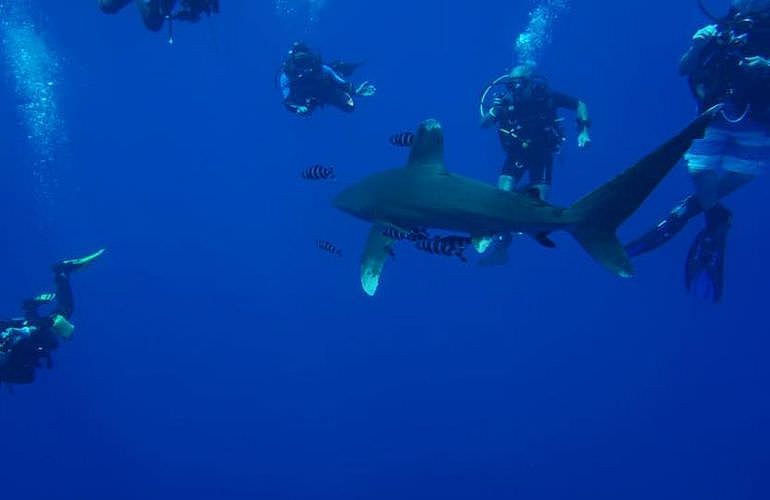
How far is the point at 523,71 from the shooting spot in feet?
31.3

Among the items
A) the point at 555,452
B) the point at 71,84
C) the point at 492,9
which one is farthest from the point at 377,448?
the point at 71,84

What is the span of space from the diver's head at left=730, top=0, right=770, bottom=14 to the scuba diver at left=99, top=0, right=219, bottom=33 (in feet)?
22.5

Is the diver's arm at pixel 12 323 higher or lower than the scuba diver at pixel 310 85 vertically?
lower

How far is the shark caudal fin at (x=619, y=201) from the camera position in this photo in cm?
296

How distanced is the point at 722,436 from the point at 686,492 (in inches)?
240

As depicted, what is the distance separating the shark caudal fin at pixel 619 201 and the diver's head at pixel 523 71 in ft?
21.5

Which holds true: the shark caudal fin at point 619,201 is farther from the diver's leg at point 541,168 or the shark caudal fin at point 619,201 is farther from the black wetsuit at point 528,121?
the diver's leg at point 541,168

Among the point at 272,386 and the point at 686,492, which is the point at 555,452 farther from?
the point at 272,386

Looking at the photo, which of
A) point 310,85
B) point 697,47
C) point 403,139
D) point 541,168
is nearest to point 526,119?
point 541,168

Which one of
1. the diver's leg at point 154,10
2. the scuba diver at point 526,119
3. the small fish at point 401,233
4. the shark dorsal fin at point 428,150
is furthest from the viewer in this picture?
the scuba diver at point 526,119

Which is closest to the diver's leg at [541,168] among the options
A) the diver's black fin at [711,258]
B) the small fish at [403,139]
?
the diver's black fin at [711,258]

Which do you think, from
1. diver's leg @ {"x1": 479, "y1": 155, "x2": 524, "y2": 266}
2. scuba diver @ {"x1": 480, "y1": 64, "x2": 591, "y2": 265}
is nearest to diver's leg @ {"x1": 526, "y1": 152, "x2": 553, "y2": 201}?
scuba diver @ {"x1": 480, "y1": 64, "x2": 591, "y2": 265}

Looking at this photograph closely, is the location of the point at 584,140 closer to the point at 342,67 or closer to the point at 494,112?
the point at 494,112

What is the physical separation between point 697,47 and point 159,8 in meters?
6.85
